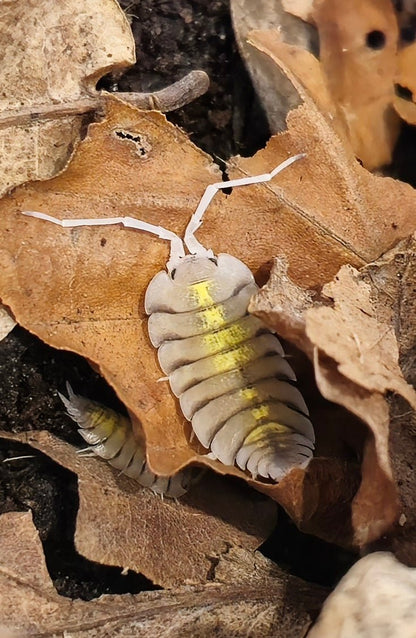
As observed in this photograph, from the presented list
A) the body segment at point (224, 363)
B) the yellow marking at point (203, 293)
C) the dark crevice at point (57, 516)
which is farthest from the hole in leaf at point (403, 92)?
the dark crevice at point (57, 516)

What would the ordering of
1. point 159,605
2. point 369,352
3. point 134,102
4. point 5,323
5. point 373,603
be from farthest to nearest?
point 134,102, point 5,323, point 159,605, point 369,352, point 373,603

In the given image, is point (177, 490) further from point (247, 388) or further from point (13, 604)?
point (13, 604)

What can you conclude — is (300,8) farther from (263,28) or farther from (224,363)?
(224,363)

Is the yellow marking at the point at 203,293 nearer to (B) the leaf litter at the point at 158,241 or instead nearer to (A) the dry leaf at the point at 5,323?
(B) the leaf litter at the point at 158,241

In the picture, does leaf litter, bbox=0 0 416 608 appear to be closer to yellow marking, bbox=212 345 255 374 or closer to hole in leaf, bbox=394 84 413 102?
yellow marking, bbox=212 345 255 374

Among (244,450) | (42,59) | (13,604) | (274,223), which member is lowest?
(13,604)

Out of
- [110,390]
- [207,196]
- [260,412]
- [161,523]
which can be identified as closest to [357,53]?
[207,196]

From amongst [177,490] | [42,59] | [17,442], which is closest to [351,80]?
[42,59]

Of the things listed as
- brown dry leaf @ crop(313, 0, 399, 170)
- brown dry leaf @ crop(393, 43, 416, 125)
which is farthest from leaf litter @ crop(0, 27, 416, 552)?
brown dry leaf @ crop(393, 43, 416, 125)
